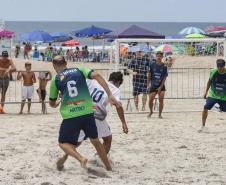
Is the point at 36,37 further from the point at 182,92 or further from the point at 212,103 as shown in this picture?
the point at 212,103

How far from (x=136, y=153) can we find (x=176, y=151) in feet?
2.01

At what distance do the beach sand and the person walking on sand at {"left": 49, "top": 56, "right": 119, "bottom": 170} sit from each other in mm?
432

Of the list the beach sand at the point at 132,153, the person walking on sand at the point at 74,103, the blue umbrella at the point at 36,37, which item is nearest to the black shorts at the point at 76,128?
the person walking on sand at the point at 74,103

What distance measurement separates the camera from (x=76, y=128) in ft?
23.4

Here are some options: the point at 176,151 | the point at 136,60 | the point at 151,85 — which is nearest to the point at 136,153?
the point at 176,151

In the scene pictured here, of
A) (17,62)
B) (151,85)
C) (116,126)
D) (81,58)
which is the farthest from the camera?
(81,58)

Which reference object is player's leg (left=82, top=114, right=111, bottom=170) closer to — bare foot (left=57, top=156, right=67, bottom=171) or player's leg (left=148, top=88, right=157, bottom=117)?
bare foot (left=57, top=156, right=67, bottom=171)

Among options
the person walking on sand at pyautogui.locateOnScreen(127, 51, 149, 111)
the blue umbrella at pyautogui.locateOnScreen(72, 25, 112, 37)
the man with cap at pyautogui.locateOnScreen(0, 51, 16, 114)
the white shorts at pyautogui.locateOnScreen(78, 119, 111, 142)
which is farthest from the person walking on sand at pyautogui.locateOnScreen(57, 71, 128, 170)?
the blue umbrella at pyautogui.locateOnScreen(72, 25, 112, 37)

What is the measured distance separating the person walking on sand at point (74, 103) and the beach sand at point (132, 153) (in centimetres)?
43

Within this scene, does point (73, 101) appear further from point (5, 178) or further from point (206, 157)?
point (206, 157)

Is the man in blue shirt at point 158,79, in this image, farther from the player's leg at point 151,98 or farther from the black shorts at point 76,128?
the black shorts at point 76,128

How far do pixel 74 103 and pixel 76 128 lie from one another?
0.29 meters

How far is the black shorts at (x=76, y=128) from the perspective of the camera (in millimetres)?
7105

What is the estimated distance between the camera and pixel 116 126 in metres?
11.7
